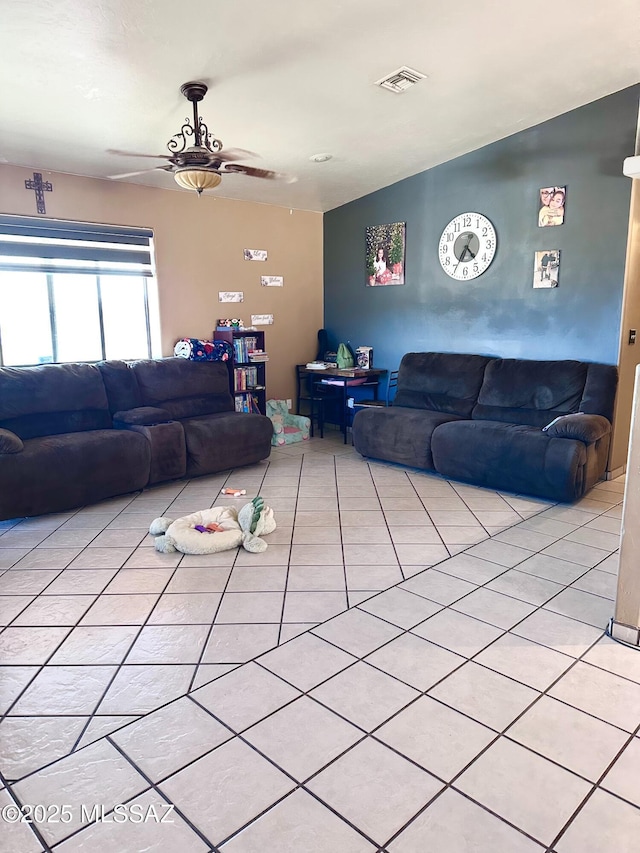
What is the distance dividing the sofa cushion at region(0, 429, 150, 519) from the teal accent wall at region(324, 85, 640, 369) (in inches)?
119

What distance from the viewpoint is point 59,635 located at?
2.33 meters

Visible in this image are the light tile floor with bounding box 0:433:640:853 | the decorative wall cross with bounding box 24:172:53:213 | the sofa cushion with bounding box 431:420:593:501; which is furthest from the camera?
the decorative wall cross with bounding box 24:172:53:213

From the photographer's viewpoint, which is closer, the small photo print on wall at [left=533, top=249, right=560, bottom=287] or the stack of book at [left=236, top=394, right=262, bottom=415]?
the small photo print on wall at [left=533, top=249, right=560, bottom=287]

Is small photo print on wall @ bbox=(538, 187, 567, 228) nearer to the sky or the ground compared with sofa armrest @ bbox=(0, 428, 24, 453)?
nearer to the sky

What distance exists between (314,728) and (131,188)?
4.62 meters

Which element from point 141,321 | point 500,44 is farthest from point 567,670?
point 141,321

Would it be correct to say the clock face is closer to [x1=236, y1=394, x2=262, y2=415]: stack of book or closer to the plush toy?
[x1=236, y1=394, x2=262, y2=415]: stack of book

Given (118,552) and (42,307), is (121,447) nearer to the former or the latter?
(118,552)

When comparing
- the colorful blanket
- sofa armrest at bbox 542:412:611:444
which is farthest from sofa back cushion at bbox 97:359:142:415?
sofa armrest at bbox 542:412:611:444

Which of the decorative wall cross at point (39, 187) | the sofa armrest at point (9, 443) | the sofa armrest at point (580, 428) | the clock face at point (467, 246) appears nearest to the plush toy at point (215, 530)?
→ the sofa armrest at point (9, 443)

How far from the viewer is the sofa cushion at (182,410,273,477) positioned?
178 inches

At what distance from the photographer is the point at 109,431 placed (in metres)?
4.20

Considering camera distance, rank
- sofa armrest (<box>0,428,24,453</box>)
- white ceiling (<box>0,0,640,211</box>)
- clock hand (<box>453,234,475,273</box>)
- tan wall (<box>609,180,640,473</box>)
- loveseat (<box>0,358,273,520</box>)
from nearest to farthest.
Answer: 1. white ceiling (<box>0,0,640,211</box>)
2. sofa armrest (<box>0,428,24,453</box>)
3. loveseat (<box>0,358,273,520</box>)
4. tan wall (<box>609,180,640,473</box>)
5. clock hand (<box>453,234,475,273</box>)

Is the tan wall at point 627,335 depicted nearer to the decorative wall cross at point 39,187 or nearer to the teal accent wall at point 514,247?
the teal accent wall at point 514,247
